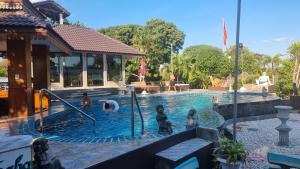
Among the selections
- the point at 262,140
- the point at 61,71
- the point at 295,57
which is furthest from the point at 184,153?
the point at 295,57

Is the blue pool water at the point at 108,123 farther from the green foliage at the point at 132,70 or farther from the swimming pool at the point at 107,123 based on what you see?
the green foliage at the point at 132,70

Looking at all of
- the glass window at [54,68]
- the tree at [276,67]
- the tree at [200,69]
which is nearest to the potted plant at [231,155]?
the glass window at [54,68]

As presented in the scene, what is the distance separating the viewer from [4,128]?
7.38m

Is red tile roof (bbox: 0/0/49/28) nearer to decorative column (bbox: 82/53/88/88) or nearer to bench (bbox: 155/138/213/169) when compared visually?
bench (bbox: 155/138/213/169)

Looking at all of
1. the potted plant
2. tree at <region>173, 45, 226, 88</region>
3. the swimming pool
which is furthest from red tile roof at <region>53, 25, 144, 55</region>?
the potted plant

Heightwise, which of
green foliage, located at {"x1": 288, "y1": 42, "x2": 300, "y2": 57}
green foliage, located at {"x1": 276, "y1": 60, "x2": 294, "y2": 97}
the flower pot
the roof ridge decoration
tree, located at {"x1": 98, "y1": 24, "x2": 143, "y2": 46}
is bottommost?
the flower pot

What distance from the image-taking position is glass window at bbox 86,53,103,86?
20672 millimetres

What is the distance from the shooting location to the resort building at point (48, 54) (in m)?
9.00

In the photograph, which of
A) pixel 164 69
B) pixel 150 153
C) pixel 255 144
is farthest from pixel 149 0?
pixel 150 153

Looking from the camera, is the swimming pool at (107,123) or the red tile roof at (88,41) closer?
the swimming pool at (107,123)

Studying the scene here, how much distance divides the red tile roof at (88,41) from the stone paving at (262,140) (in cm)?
1305

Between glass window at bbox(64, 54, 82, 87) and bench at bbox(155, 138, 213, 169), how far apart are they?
15.5 m

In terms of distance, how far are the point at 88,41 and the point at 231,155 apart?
18.8 meters

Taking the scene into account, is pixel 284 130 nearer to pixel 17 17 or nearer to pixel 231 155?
pixel 231 155
